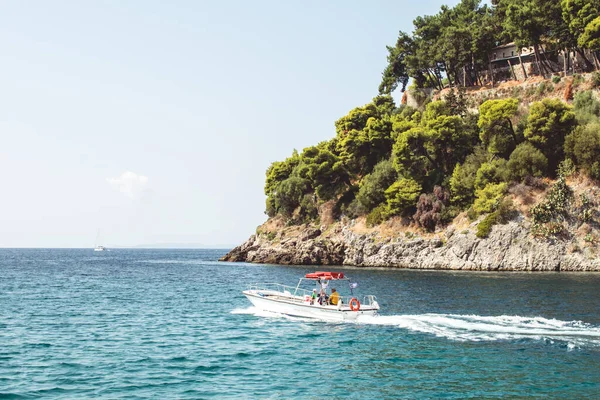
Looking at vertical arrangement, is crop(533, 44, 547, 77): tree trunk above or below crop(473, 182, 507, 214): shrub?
above

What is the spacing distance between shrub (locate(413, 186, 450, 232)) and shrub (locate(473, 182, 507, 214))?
6.62 metres

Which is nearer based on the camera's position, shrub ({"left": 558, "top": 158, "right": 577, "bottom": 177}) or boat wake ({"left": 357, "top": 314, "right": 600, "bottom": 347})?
boat wake ({"left": 357, "top": 314, "right": 600, "bottom": 347})

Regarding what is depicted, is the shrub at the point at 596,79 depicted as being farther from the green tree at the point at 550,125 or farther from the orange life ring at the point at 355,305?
the orange life ring at the point at 355,305

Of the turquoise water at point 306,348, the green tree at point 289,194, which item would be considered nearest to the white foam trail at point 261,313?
the turquoise water at point 306,348

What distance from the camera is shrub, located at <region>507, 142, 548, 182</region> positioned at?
7831cm

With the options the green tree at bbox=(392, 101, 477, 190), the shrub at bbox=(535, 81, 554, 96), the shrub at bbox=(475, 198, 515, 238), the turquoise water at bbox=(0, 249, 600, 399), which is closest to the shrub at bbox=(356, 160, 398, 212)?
the green tree at bbox=(392, 101, 477, 190)

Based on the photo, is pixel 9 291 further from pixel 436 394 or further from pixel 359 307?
pixel 436 394

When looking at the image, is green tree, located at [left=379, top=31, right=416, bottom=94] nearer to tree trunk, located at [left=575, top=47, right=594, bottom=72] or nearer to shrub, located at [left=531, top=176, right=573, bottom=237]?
tree trunk, located at [left=575, top=47, right=594, bottom=72]

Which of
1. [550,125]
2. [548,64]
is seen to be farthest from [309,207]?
[548,64]

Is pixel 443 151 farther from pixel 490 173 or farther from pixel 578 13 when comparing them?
pixel 578 13

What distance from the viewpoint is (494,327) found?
34.2 m

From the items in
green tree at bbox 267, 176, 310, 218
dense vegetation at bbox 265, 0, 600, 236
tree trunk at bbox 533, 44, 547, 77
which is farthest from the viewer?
green tree at bbox 267, 176, 310, 218

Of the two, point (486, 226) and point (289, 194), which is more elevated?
point (289, 194)

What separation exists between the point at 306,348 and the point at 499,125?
6420cm
